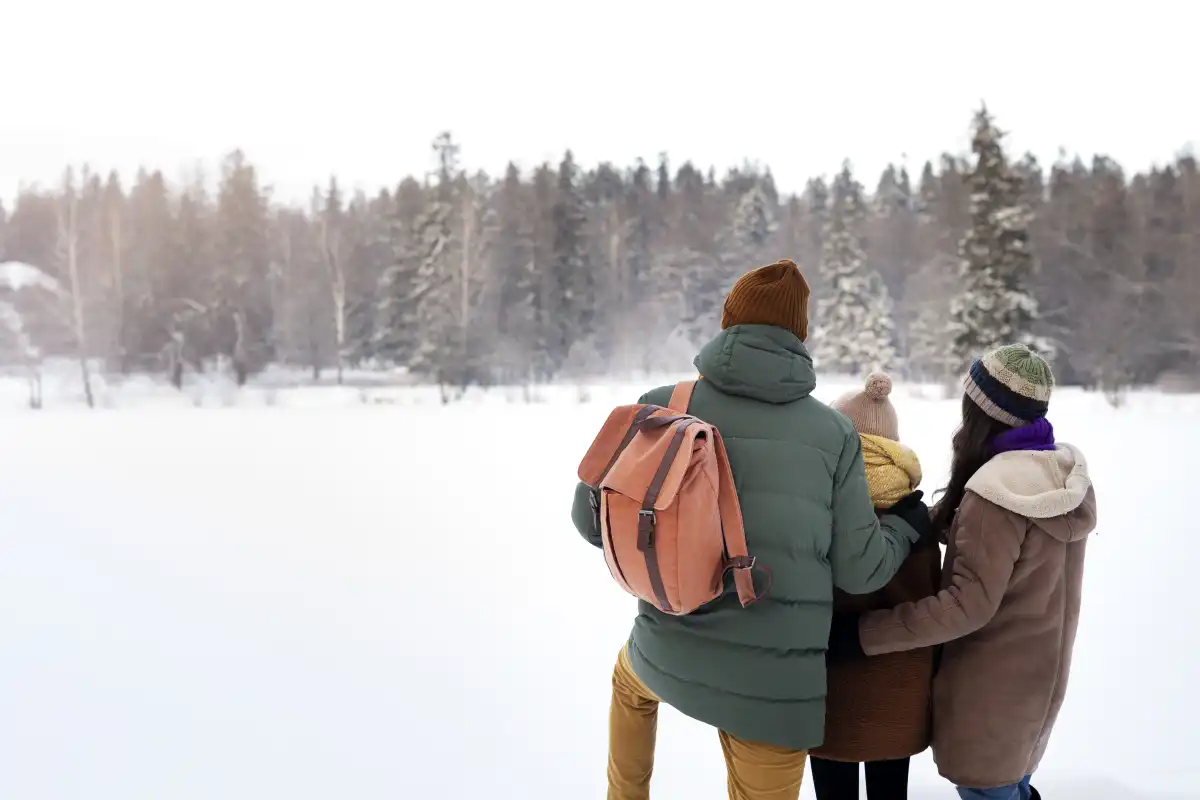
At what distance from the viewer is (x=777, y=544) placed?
163cm

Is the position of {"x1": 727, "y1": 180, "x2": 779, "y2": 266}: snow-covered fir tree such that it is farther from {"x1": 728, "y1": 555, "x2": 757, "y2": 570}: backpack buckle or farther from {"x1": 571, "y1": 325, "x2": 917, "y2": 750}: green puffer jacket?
{"x1": 728, "y1": 555, "x2": 757, "y2": 570}: backpack buckle

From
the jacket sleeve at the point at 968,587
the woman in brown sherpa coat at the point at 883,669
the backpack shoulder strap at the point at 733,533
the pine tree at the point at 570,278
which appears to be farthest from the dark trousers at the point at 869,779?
the pine tree at the point at 570,278

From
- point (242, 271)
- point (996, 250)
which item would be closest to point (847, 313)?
point (996, 250)

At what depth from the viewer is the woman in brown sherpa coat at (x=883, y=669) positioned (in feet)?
5.91

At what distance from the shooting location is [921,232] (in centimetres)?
3167

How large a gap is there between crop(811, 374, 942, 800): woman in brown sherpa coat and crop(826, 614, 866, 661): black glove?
0.07 ft

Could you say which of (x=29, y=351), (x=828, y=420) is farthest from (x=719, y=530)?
(x=29, y=351)

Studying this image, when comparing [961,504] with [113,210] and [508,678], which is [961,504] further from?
[113,210]

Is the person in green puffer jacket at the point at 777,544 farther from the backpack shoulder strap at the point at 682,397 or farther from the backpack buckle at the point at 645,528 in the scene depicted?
the backpack buckle at the point at 645,528

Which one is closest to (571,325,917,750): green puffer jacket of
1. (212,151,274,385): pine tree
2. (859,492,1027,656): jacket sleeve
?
(859,492,1027,656): jacket sleeve

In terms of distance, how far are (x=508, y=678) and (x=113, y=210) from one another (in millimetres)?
24958

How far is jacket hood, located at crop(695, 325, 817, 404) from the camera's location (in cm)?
164

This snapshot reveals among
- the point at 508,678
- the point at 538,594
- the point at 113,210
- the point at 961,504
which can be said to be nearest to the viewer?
the point at 961,504

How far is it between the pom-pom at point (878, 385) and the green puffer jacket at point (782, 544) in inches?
8.4
